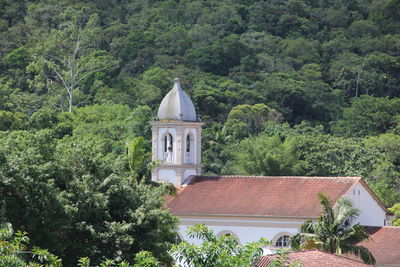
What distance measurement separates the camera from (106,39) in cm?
10994

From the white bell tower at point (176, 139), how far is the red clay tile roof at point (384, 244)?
899 centimetres

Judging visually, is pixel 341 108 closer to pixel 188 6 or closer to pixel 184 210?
pixel 188 6

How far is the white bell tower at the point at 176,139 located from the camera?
50.7 m

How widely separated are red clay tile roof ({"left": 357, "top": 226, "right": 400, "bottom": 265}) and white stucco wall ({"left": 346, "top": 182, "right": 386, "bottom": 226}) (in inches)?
57.3

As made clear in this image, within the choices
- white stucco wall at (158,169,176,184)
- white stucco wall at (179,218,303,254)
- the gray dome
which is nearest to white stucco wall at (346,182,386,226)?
white stucco wall at (179,218,303,254)

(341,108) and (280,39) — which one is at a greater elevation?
(280,39)

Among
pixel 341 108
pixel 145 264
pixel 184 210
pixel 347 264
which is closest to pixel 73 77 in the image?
pixel 341 108

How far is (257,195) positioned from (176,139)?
195 inches

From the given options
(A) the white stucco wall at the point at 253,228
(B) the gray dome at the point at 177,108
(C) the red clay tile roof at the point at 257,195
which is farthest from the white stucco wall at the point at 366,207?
(B) the gray dome at the point at 177,108

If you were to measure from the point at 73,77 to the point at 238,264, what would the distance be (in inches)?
2990

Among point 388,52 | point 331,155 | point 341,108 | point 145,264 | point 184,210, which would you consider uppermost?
point 388,52

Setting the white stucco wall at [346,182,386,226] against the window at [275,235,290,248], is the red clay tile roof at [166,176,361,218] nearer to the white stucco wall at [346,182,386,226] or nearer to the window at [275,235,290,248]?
the white stucco wall at [346,182,386,226]

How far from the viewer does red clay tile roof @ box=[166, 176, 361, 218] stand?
4638cm

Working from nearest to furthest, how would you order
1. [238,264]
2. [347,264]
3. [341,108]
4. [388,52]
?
[238,264] → [347,264] → [341,108] → [388,52]
